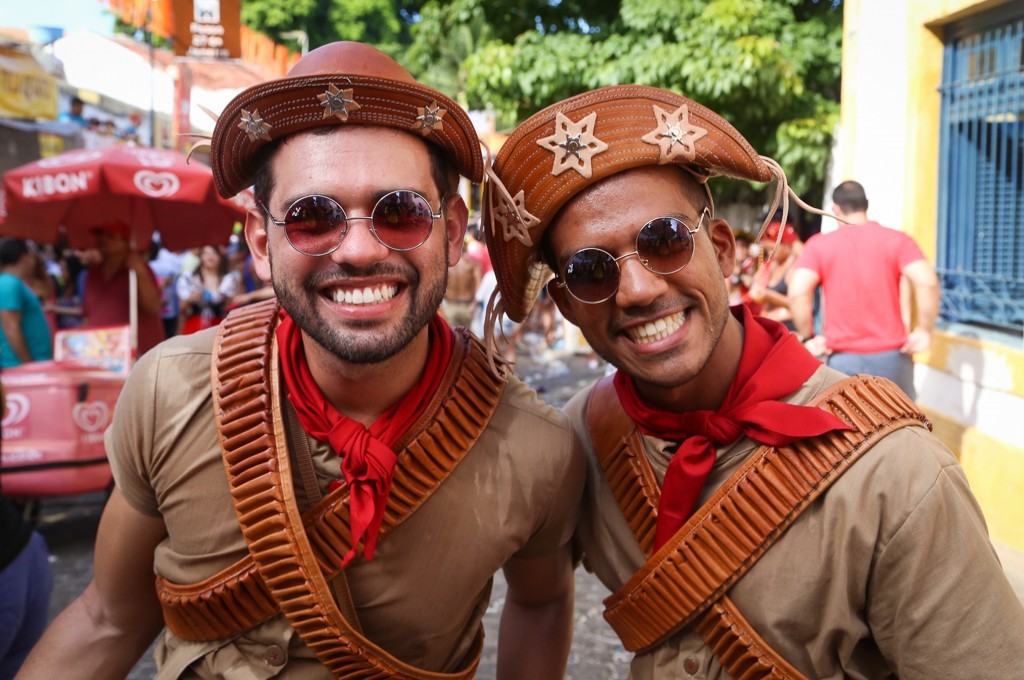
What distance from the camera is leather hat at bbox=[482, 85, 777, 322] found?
7.15ft

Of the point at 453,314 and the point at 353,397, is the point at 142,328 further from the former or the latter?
the point at 353,397

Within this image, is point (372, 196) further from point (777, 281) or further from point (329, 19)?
point (329, 19)

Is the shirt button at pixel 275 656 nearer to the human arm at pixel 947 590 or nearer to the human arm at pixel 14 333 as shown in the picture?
the human arm at pixel 947 590

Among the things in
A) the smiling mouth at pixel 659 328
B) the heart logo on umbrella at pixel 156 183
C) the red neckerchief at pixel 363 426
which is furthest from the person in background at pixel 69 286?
the smiling mouth at pixel 659 328

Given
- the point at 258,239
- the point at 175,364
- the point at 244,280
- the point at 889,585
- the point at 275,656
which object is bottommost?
the point at 275,656

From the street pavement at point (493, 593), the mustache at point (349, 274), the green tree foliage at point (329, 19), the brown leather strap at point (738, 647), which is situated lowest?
the street pavement at point (493, 593)

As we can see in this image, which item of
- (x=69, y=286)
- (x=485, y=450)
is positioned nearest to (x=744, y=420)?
(x=485, y=450)

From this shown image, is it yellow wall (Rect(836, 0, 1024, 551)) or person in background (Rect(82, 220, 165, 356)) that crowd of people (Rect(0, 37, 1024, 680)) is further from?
person in background (Rect(82, 220, 165, 356))

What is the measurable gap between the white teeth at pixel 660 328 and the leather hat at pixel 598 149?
306mm

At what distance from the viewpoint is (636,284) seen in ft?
7.09

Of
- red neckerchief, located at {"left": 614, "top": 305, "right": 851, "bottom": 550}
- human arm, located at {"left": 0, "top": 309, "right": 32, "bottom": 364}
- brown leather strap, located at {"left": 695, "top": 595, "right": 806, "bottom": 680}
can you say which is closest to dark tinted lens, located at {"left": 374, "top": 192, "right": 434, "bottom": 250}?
red neckerchief, located at {"left": 614, "top": 305, "right": 851, "bottom": 550}

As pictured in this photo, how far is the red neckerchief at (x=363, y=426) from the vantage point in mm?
2141

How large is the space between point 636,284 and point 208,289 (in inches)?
381

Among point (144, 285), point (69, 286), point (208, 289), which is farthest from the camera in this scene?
point (69, 286)
